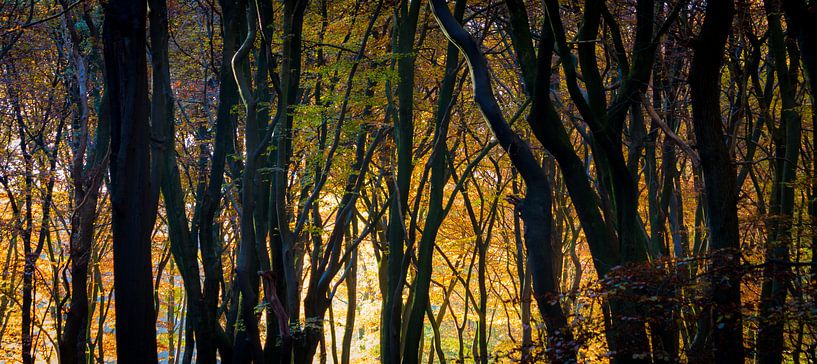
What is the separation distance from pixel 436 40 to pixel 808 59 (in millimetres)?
8676

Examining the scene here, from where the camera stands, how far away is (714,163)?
252 inches

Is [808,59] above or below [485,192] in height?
below

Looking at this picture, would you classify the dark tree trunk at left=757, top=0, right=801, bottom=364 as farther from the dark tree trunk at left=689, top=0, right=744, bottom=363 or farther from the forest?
the dark tree trunk at left=689, top=0, right=744, bottom=363

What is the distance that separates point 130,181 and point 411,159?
16.7ft

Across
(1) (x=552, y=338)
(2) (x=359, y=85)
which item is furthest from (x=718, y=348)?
(2) (x=359, y=85)

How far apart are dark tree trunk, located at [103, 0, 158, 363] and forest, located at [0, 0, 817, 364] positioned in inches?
0.7

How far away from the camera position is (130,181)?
5441mm

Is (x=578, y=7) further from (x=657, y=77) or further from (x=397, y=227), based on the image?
(x=397, y=227)

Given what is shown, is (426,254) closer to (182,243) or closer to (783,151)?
(182,243)

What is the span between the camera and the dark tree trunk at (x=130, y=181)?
5383 millimetres

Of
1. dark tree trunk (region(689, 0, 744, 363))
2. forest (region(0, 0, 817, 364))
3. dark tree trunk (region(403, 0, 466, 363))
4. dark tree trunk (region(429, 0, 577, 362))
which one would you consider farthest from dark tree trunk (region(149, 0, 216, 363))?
dark tree trunk (region(689, 0, 744, 363))

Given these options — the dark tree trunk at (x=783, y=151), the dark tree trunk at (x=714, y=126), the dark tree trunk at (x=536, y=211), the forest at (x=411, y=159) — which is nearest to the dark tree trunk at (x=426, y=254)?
the forest at (x=411, y=159)

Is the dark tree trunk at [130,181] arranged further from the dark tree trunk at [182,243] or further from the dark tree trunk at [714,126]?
the dark tree trunk at [714,126]

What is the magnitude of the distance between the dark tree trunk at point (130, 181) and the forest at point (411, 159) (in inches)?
0.7
